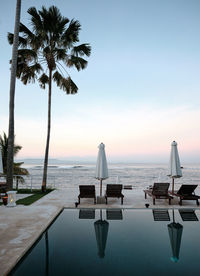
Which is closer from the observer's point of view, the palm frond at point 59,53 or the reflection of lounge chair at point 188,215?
the reflection of lounge chair at point 188,215

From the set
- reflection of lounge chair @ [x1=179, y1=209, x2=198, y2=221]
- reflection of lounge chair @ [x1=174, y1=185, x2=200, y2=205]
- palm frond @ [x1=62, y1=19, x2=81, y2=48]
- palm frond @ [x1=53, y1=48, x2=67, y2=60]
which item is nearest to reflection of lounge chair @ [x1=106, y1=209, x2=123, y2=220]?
reflection of lounge chair @ [x1=179, y1=209, x2=198, y2=221]

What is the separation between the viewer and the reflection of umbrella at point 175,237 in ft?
11.8

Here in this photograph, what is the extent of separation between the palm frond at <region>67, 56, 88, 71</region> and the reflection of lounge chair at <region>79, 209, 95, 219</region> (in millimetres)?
8651

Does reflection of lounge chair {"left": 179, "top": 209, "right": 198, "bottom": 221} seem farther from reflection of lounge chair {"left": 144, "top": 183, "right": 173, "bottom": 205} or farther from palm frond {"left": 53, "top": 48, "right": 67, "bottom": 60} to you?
palm frond {"left": 53, "top": 48, "right": 67, "bottom": 60}

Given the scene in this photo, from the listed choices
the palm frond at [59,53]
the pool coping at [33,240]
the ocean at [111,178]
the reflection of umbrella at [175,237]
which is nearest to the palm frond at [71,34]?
the palm frond at [59,53]

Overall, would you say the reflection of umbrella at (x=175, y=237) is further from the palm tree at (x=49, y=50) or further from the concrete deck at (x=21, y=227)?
the palm tree at (x=49, y=50)

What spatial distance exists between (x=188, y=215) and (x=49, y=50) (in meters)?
10.9

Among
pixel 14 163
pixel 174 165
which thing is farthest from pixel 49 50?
pixel 174 165

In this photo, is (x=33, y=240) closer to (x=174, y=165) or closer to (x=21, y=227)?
(x=21, y=227)

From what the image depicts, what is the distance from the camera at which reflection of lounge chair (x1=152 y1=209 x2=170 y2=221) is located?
230 inches

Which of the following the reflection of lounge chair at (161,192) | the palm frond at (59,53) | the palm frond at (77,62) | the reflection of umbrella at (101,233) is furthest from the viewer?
the palm frond at (77,62)

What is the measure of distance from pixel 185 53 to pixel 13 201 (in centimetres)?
1458

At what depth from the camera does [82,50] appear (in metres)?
11.4

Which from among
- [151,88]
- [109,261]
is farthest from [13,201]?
[151,88]
